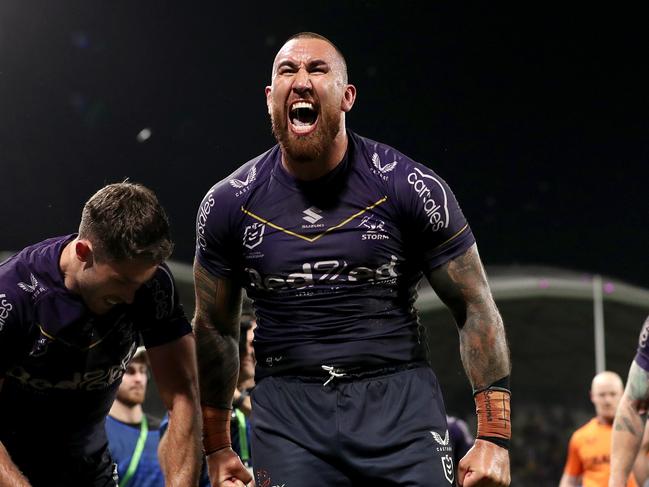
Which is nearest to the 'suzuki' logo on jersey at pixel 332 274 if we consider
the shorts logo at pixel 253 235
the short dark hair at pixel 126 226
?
the shorts logo at pixel 253 235

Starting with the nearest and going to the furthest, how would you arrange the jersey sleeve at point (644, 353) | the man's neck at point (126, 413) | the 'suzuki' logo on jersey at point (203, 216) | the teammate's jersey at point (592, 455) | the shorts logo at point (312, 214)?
the shorts logo at point (312, 214)
the 'suzuki' logo on jersey at point (203, 216)
the jersey sleeve at point (644, 353)
the man's neck at point (126, 413)
the teammate's jersey at point (592, 455)

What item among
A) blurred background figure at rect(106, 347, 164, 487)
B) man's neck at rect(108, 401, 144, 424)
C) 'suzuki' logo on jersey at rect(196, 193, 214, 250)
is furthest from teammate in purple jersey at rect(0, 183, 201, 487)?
man's neck at rect(108, 401, 144, 424)

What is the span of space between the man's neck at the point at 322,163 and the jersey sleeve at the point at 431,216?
179 millimetres

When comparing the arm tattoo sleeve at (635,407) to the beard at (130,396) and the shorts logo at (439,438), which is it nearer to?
the shorts logo at (439,438)

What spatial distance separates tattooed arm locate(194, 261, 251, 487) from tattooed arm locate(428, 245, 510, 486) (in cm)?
60

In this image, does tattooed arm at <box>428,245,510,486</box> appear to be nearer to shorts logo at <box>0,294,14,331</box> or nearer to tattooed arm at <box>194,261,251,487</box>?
tattooed arm at <box>194,261,251,487</box>

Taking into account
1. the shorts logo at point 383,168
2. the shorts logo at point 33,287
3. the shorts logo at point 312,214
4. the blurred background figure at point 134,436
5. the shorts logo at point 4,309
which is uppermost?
the shorts logo at point 383,168

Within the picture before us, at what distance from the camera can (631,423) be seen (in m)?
3.84

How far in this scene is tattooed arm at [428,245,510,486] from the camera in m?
2.56

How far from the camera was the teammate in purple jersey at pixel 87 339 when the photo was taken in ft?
8.57

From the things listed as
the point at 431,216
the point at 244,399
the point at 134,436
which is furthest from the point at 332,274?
the point at 134,436

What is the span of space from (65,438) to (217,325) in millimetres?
560

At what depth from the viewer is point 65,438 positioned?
9.60 feet

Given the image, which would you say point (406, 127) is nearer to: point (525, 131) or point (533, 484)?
point (525, 131)
